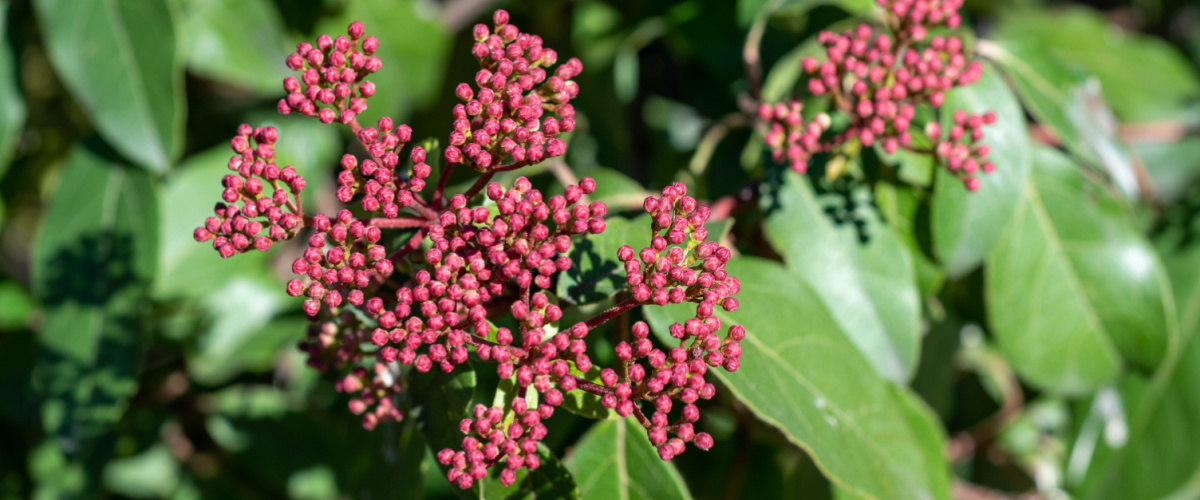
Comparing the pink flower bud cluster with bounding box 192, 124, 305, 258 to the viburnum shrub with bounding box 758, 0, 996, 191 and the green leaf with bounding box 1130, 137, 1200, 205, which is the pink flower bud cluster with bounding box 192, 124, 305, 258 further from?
the green leaf with bounding box 1130, 137, 1200, 205

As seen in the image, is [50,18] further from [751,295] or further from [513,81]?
[751,295]

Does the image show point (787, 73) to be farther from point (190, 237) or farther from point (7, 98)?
point (7, 98)

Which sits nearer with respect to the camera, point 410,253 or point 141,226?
point 410,253

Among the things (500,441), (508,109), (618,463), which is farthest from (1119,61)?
(500,441)

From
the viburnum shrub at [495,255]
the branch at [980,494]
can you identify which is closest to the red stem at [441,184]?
the viburnum shrub at [495,255]

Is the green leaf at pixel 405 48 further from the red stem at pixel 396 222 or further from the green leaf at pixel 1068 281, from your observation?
the green leaf at pixel 1068 281

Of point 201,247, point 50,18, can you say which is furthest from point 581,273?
point 201,247

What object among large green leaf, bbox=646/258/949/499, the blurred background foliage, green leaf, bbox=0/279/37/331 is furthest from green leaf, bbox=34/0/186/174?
large green leaf, bbox=646/258/949/499

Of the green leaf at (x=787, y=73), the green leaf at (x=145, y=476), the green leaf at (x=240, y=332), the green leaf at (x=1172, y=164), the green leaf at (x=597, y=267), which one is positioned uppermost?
the green leaf at (x=597, y=267)
